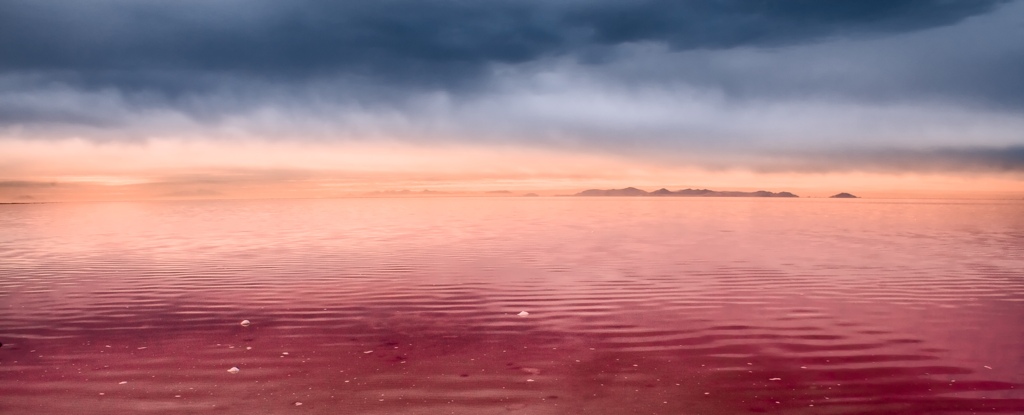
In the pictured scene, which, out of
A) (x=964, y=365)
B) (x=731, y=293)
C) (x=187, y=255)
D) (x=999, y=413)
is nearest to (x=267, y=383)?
(x=999, y=413)

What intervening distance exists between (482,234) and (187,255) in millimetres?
22917

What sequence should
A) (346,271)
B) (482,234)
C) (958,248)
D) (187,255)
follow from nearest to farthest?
1. (346,271)
2. (187,255)
3. (958,248)
4. (482,234)

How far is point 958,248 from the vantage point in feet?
128

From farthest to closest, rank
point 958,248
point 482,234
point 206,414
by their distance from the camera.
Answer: point 482,234 < point 958,248 < point 206,414

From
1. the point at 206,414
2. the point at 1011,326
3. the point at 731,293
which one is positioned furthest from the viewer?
the point at 731,293

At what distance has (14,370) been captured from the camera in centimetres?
1349

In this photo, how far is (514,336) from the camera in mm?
16312

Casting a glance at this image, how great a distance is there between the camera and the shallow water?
11.8m

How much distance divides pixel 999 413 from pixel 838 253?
27.5 m

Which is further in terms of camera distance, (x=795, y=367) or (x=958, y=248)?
(x=958, y=248)

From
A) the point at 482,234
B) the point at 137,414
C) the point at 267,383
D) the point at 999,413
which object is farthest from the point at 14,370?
the point at 482,234

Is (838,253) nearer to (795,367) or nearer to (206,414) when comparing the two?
(795,367)

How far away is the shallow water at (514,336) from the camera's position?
1175cm

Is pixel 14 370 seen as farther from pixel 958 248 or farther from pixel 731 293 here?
pixel 958 248
